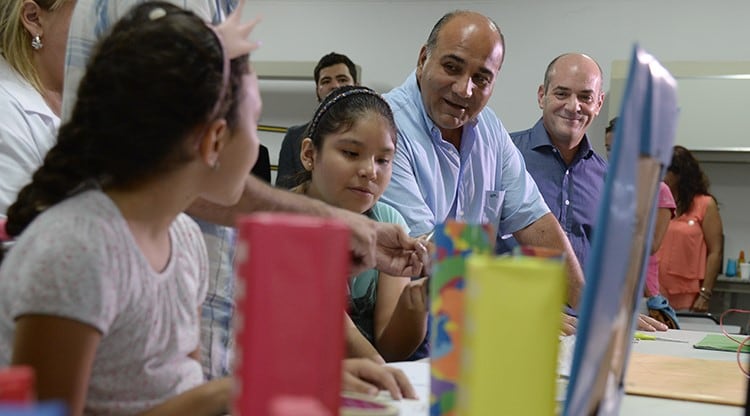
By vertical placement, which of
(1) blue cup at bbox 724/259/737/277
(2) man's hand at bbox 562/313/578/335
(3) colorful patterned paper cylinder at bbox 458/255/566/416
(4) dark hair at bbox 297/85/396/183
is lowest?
(1) blue cup at bbox 724/259/737/277

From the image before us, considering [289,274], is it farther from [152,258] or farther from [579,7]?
[579,7]

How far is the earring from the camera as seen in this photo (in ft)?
6.43

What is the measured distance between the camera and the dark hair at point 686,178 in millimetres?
5195

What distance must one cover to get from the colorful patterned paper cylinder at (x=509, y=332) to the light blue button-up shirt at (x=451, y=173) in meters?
1.59

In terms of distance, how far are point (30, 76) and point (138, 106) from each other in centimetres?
117

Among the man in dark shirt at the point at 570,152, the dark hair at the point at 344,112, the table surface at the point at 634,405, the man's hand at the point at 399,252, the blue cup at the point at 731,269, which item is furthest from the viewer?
the blue cup at the point at 731,269

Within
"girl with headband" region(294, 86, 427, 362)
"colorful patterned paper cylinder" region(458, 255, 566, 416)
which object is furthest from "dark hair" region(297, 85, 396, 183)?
"colorful patterned paper cylinder" region(458, 255, 566, 416)

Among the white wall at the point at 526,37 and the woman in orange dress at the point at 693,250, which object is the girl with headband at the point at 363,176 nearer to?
the woman in orange dress at the point at 693,250

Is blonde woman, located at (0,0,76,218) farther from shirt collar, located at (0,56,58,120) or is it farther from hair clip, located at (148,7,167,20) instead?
hair clip, located at (148,7,167,20)

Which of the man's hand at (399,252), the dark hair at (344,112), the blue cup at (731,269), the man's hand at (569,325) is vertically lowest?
the blue cup at (731,269)

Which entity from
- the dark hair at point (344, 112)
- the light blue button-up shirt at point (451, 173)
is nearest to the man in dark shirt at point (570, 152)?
the light blue button-up shirt at point (451, 173)

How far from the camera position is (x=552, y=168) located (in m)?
3.34

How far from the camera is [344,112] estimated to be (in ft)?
7.00

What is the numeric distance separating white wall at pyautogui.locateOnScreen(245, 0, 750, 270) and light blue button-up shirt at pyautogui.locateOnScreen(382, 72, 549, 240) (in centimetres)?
314
